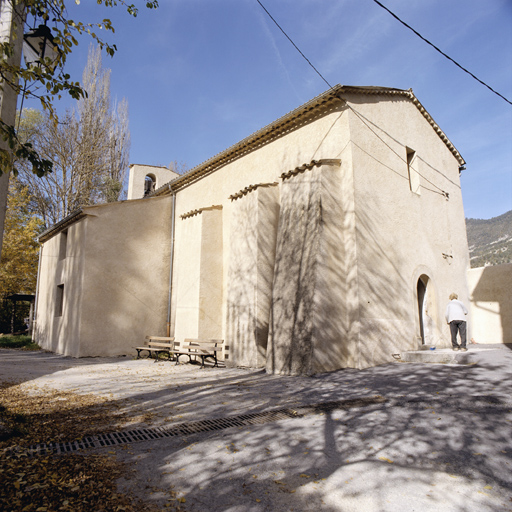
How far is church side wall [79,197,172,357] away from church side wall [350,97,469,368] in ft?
28.2

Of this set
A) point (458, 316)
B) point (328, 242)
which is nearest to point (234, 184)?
point (328, 242)

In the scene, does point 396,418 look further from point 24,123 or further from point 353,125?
point 24,123

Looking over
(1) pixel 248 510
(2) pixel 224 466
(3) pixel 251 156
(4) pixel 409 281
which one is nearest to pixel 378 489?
(1) pixel 248 510

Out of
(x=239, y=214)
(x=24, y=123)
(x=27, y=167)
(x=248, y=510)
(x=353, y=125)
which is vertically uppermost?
(x=24, y=123)

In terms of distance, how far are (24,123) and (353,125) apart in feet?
80.3

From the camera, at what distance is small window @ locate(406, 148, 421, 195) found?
40.7ft

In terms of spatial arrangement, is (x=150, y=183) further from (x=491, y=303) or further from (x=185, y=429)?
(x=185, y=429)

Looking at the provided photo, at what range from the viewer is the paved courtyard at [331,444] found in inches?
126

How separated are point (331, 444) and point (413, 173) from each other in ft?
34.1

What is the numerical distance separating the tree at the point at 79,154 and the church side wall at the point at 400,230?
60.6 feet

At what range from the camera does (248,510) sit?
2988mm

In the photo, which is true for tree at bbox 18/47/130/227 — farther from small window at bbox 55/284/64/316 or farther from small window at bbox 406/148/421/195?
small window at bbox 406/148/421/195

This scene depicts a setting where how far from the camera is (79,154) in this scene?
23.6 meters

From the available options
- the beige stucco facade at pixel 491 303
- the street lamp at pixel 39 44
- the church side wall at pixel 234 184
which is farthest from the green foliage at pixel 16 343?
the beige stucco facade at pixel 491 303
